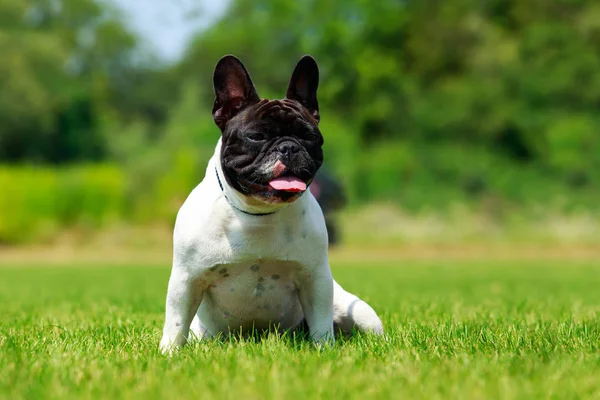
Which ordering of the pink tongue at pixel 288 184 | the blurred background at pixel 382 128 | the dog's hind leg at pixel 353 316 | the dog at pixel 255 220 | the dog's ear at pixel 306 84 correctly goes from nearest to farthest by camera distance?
the pink tongue at pixel 288 184, the dog at pixel 255 220, the dog's ear at pixel 306 84, the dog's hind leg at pixel 353 316, the blurred background at pixel 382 128

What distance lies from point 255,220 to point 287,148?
397 mm

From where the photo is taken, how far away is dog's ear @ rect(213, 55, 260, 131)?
12.9 ft

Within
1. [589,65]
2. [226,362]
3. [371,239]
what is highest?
[589,65]

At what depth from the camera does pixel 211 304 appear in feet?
13.8

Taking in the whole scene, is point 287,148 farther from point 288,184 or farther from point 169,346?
point 169,346

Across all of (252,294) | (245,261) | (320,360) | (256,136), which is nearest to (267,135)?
(256,136)

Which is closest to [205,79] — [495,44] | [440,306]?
[495,44]

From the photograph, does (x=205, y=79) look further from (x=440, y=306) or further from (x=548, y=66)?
(x=440, y=306)

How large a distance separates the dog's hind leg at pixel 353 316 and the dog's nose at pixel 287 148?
112 cm

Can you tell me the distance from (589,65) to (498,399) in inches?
1276

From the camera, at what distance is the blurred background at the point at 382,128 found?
2566cm

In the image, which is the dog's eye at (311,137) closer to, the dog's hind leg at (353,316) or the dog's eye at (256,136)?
the dog's eye at (256,136)

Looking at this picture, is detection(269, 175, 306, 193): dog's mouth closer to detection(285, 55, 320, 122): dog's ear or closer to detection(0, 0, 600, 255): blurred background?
detection(285, 55, 320, 122): dog's ear

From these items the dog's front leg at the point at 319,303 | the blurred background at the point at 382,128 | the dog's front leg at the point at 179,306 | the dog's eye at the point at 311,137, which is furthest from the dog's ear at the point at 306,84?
the blurred background at the point at 382,128
